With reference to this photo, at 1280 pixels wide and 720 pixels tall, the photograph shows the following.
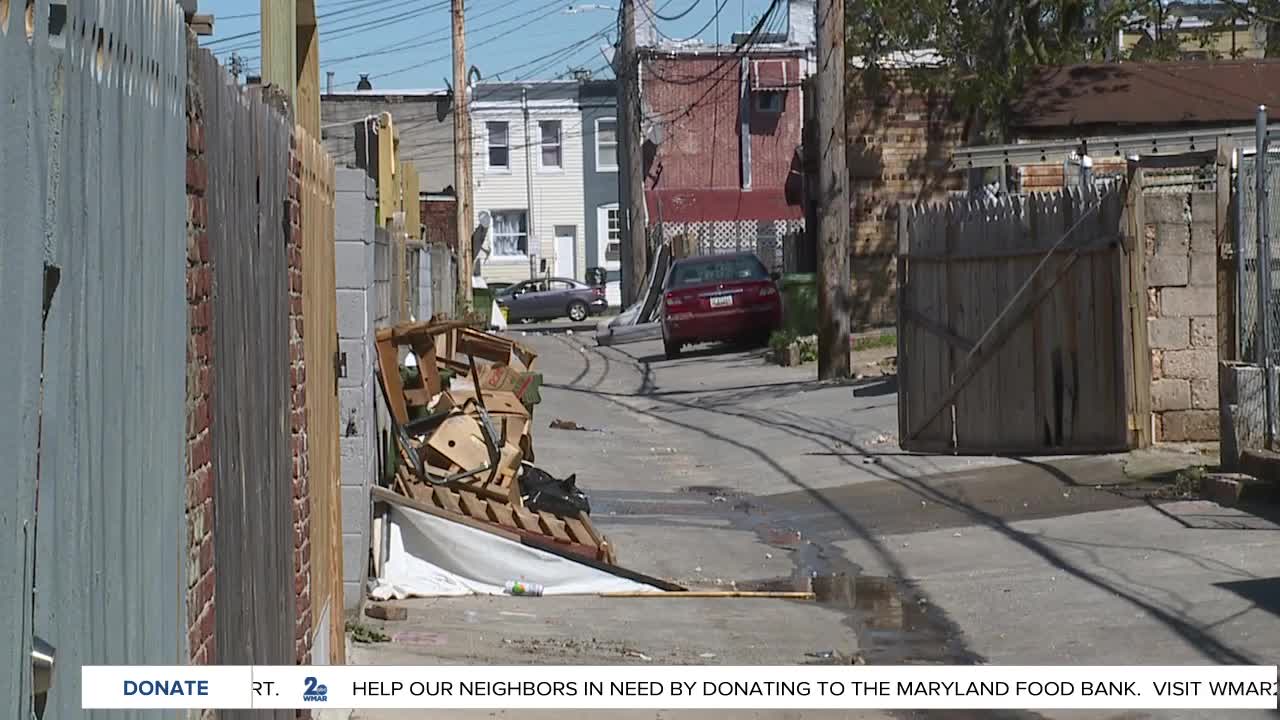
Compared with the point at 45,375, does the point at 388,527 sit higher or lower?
lower

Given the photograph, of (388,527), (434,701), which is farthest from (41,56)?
(388,527)

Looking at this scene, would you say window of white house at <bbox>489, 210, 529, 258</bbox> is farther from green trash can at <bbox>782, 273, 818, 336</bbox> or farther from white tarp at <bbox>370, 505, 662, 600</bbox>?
white tarp at <bbox>370, 505, 662, 600</bbox>

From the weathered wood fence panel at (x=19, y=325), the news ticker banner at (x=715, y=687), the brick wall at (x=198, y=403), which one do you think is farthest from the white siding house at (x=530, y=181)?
the weathered wood fence panel at (x=19, y=325)

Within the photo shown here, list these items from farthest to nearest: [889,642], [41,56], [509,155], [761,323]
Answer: [509,155] → [761,323] → [889,642] → [41,56]

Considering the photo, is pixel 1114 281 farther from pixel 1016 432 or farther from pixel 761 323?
pixel 761 323

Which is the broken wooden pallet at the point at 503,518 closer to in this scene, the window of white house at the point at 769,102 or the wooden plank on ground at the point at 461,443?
the wooden plank on ground at the point at 461,443

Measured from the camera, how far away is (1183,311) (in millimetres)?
14531

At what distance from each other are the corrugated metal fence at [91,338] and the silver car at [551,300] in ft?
153

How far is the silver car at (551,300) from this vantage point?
50906 mm

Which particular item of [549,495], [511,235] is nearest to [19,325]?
[549,495]

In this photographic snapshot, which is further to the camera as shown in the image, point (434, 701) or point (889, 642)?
point (889, 642)

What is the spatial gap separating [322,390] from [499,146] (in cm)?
5370

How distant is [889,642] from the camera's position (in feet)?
29.0

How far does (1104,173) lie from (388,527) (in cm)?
1445
